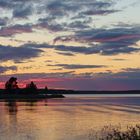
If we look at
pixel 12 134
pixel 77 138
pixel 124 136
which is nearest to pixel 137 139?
pixel 124 136

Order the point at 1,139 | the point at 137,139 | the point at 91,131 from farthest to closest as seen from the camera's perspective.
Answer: the point at 91,131, the point at 1,139, the point at 137,139

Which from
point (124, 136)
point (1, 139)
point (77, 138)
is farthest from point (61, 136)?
point (124, 136)

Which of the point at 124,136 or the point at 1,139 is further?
the point at 1,139

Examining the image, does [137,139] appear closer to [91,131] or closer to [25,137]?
[25,137]

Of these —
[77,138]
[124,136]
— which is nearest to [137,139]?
[124,136]

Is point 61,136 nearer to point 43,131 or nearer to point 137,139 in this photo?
point 43,131

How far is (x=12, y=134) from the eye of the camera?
44281 millimetres

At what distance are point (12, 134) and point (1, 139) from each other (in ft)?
13.2

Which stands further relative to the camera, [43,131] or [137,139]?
[43,131]

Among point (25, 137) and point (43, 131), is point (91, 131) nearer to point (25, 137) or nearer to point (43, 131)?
point (43, 131)

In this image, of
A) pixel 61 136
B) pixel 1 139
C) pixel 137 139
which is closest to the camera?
pixel 137 139

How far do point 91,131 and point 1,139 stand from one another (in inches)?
441

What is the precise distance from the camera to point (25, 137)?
42062mm

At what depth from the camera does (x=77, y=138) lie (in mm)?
41281
